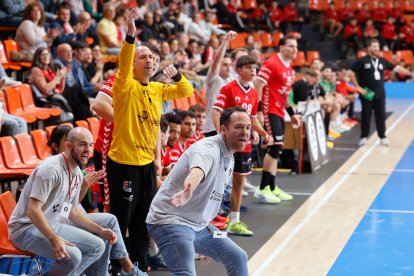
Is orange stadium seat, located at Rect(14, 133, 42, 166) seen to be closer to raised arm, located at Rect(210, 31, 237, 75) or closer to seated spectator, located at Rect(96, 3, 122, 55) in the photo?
raised arm, located at Rect(210, 31, 237, 75)

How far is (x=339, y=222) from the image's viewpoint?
9.59 meters

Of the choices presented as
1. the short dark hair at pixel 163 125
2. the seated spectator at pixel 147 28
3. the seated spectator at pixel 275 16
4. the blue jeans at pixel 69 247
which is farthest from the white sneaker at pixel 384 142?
the seated spectator at pixel 275 16

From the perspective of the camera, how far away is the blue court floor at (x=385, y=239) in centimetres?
785

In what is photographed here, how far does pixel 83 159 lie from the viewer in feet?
20.9

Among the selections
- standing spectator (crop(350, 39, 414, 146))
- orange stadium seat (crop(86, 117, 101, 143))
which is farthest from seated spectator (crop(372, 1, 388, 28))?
orange stadium seat (crop(86, 117, 101, 143))

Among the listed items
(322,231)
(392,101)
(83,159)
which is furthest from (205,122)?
(392,101)

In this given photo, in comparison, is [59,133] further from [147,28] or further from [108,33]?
[147,28]

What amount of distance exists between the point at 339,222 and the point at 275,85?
193 cm

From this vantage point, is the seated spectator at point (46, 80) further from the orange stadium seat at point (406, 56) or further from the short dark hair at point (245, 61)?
the orange stadium seat at point (406, 56)

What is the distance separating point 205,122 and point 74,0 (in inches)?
288

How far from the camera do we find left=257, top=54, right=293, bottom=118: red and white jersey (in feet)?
34.2

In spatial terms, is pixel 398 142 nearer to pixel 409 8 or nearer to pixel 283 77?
pixel 283 77

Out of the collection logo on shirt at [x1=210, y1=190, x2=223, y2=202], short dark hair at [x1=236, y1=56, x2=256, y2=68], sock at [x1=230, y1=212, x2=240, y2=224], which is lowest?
sock at [x1=230, y1=212, x2=240, y2=224]

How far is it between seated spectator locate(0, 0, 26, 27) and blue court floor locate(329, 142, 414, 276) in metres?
6.60
